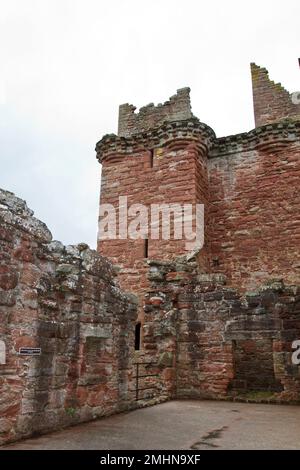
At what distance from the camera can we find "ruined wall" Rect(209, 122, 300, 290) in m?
12.4

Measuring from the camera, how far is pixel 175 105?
562 inches

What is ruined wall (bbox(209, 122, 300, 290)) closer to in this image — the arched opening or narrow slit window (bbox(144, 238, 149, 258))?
narrow slit window (bbox(144, 238, 149, 258))

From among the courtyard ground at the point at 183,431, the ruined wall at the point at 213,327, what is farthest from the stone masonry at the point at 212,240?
the courtyard ground at the point at 183,431

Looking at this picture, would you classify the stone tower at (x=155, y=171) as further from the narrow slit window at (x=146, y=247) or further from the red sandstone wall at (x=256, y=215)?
the red sandstone wall at (x=256, y=215)

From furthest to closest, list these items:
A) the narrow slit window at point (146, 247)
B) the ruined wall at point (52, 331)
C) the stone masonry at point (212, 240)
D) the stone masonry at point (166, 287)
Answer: the narrow slit window at point (146, 247) → the stone masonry at point (212, 240) → the stone masonry at point (166, 287) → the ruined wall at point (52, 331)

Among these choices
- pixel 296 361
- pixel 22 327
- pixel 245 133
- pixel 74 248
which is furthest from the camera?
pixel 245 133

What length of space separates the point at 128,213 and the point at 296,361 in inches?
291

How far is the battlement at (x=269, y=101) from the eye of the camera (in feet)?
46.5

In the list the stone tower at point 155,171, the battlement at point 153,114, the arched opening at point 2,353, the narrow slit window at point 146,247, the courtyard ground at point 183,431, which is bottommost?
the courtyard ground at point 183,431

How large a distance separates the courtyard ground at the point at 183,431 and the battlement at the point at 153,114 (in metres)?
9.79

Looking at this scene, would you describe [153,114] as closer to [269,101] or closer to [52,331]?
[269,101]

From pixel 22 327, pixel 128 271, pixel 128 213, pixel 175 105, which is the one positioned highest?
pixel 175 105
